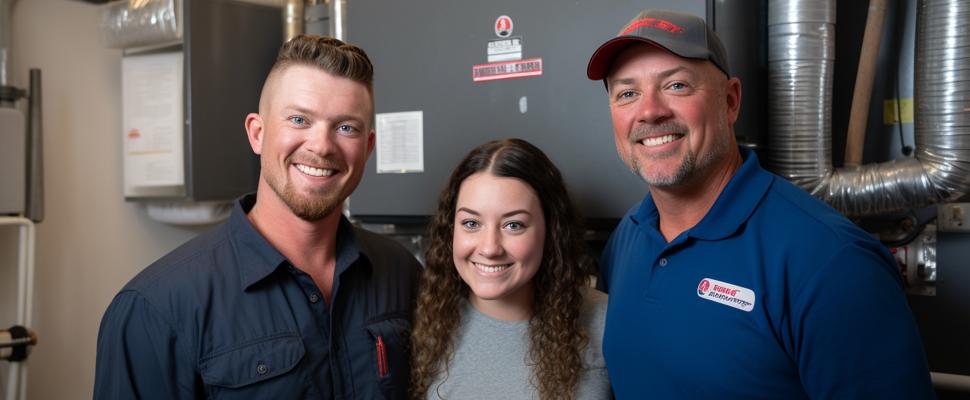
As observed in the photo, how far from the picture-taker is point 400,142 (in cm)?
208

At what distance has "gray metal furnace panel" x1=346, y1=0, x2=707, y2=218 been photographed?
5.74 feet

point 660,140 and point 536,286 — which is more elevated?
point 660,140

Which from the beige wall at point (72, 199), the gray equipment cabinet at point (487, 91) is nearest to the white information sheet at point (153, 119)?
the beige wall at point (72, 199)

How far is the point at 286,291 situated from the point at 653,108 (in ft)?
2.56

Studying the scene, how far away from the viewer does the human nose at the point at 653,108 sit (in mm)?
1328

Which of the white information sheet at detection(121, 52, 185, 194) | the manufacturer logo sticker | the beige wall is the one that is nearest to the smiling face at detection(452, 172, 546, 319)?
the manufacturer logo sticker

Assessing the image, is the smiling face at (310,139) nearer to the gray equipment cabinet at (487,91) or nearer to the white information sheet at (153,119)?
the gray equipment cabinet at (487,91)

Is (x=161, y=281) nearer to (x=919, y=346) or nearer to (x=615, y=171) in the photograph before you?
(x=615, y=171)

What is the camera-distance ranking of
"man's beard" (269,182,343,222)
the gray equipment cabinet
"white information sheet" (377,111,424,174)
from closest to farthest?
"man's beard" (269,182,343,222) → the gray equipment cabinet → "white information sheet" (377,111,424,174)

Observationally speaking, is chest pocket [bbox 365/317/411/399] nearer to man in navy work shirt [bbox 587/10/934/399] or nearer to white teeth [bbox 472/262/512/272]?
white teeth [bbox 472/262/512/272]

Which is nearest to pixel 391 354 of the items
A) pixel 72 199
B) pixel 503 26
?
pixel 503 26

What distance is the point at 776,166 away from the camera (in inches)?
65.9

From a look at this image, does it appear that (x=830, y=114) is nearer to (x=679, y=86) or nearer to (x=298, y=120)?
(x=679, y=86)

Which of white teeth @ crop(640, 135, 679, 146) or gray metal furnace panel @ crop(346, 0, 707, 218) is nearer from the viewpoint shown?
white teeth @ crop(640, 135, 679, 146)
